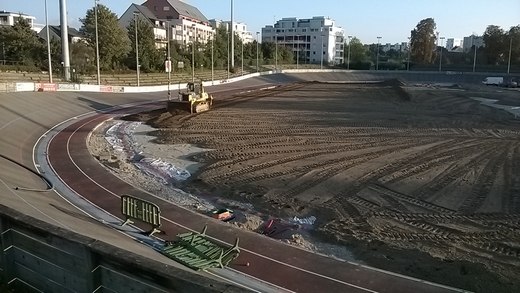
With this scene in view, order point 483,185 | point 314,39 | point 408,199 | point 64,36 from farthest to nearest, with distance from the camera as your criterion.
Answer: point 314,39 → point 64,36 → point 483,185 → point 408,199

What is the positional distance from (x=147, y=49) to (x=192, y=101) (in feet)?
137

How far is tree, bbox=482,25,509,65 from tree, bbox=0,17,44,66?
105 meters

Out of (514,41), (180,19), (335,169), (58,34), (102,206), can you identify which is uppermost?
(180,19)

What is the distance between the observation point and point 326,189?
18.3 metres

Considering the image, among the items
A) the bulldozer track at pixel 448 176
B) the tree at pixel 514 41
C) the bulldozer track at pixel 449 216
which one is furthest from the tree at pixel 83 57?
the tree at pixel 514 41

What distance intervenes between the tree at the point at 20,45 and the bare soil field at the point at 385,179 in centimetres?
2997

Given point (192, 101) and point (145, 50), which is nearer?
point (192, 101)

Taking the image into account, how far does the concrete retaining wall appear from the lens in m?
4.54

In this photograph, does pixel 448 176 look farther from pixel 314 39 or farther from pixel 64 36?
pixel 314 39

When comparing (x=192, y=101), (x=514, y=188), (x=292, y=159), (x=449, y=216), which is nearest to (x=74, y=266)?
(x=449, y=216)

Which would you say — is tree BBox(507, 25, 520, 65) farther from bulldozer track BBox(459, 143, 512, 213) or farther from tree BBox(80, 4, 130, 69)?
bulldozer track BBox(459, 143, 512, 213)

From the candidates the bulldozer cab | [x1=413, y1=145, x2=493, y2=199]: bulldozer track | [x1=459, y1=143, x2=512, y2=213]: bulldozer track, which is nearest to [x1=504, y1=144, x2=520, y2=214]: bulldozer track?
[x1=459, y1=143, x2=512, y2=213]: bulldozer track

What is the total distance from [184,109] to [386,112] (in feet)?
59.2

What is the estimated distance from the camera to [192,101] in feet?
123
